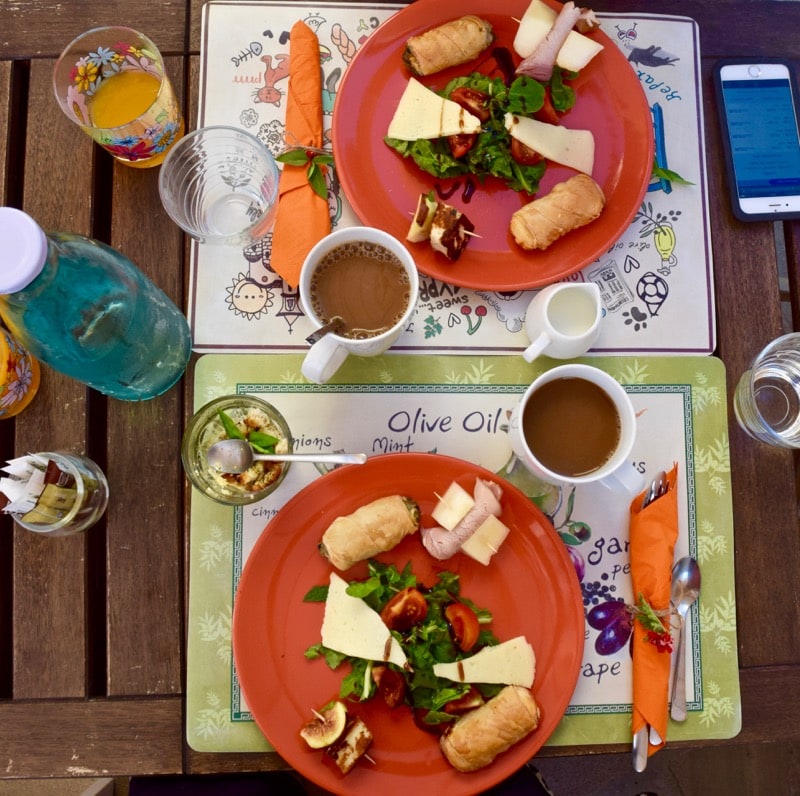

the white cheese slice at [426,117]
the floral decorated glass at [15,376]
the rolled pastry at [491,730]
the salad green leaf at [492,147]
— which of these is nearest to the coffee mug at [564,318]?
the salad green leaf at [492,147]

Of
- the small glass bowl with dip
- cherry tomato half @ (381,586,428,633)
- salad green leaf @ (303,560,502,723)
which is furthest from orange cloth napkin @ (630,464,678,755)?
the small glass bowl with dip

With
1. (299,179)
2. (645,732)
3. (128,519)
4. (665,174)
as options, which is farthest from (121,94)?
(645,732)

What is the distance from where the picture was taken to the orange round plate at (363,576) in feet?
3.17

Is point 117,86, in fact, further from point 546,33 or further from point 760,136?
point 760,136

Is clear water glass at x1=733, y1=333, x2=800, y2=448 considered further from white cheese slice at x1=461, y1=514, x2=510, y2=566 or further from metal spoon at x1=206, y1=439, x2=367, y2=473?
metal spoon at x1=206, y1=439, x2=367, y2=473

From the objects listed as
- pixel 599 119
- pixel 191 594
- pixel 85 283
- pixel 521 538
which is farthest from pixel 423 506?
pixel 599 119

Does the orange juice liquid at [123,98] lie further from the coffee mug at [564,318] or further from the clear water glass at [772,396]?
the clear water glass at [772,396]

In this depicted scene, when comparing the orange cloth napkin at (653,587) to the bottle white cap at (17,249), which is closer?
the bottle white cap at (17,249)

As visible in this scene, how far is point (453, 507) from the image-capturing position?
3.19ft

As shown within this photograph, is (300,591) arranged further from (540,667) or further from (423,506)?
(540,667)

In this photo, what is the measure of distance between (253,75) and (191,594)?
88 centimetres

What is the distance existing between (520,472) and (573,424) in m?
0.13

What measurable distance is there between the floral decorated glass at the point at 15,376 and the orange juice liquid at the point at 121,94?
1.26ft

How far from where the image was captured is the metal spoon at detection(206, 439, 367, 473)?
0.94 metres
